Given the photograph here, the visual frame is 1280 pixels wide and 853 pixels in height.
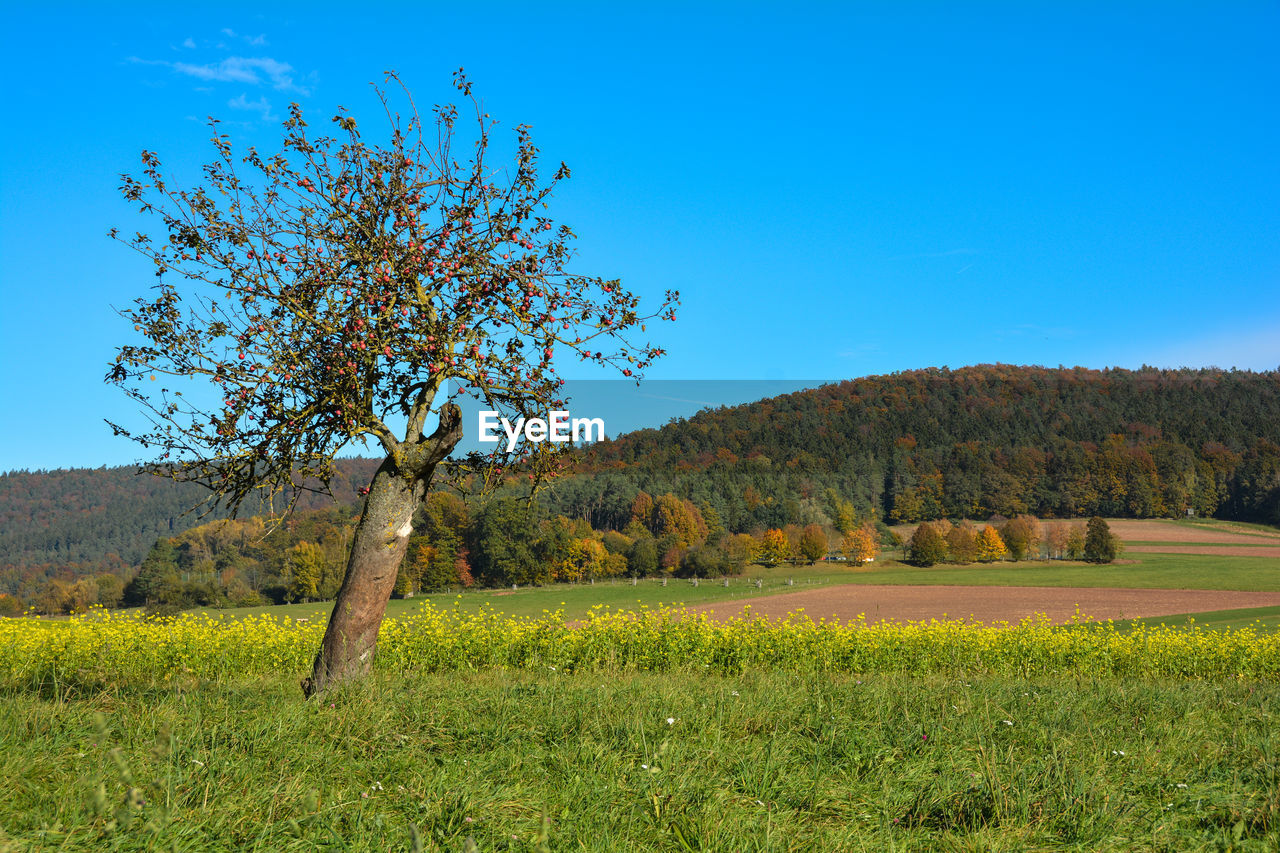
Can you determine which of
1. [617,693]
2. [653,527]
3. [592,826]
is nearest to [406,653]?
[617,693]

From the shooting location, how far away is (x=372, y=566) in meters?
7.57

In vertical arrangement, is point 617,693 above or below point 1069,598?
above

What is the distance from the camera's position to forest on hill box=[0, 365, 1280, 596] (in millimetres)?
83250

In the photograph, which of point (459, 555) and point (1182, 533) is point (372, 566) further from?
point (1182, 533)

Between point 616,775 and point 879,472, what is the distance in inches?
3783

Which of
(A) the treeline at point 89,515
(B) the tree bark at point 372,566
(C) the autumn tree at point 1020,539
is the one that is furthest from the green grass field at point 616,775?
(A) the treeline at point 89,515

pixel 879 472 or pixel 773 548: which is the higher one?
pixel 879 472

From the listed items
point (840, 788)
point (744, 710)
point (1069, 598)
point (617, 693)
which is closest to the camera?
point (840, 788)

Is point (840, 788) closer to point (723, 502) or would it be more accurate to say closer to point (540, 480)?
point (540, 480)

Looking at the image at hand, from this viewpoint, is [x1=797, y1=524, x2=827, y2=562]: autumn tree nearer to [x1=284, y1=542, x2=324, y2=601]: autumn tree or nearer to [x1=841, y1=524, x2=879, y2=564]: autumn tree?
[x1=841, y1=524, x2=879, y2=564]: autumn tree

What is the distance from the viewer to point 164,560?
61.3 metres

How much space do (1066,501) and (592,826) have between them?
322ft

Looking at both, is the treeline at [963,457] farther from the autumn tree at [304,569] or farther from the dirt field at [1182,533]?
the autumn tree at [304,569]

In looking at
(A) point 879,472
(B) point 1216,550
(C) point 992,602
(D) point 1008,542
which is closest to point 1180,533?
(B) point 1216,550
